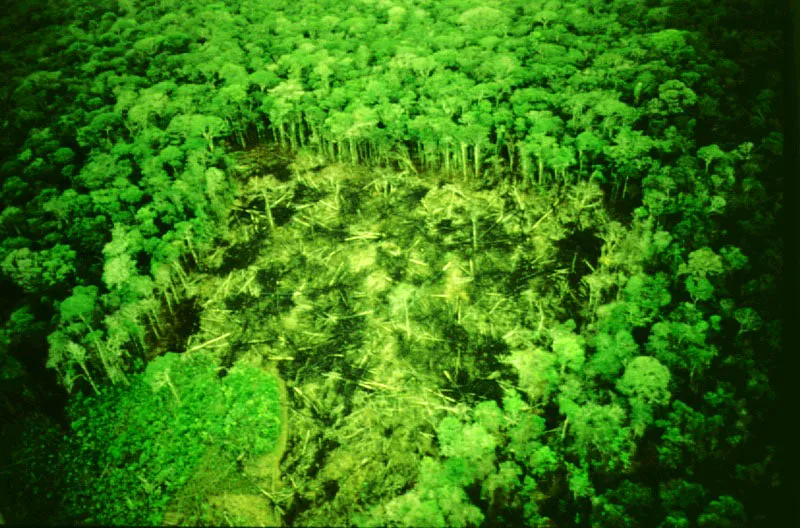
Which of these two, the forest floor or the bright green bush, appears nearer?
the bright green bush

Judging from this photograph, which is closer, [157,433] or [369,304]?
[157,433]

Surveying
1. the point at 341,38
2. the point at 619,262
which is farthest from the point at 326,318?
the point at 341,38

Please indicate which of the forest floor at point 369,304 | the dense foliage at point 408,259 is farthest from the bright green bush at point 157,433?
the forest floor at point 369,304

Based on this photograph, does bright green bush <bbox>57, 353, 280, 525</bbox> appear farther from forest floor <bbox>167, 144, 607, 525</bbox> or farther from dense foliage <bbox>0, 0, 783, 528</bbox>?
forest floor <bbox>167, 144, 607, 525</bbox>

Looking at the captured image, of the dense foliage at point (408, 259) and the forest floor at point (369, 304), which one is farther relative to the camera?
the forest floor at point (369, 304)

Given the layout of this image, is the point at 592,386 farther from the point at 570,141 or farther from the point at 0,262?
the point at 0,262

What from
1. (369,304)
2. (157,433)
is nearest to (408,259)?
(369,304)

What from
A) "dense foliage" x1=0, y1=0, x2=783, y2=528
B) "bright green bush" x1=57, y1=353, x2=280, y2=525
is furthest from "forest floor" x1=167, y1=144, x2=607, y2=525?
"bright green bush" x1=57, y1=353, x2=280, y2=525

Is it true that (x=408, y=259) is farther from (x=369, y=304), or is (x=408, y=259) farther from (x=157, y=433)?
(x=157, y=433)

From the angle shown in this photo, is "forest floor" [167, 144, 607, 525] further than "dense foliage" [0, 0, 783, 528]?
Yes

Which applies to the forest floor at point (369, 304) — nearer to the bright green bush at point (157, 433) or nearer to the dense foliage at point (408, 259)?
the dense foliage at point (408, 259)
